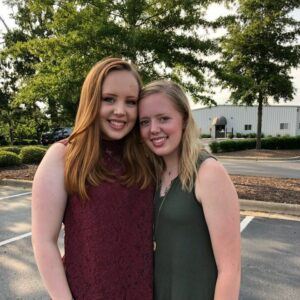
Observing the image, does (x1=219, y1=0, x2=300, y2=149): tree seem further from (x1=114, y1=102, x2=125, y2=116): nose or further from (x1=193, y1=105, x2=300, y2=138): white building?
(x1=193, y1=105, x2=300, y2=138): white building

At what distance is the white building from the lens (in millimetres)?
55216

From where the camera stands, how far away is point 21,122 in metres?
24.4

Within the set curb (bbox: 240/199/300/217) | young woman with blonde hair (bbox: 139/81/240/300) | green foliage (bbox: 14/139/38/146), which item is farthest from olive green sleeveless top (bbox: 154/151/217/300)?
green foliage (bbox: 14/139/38/146)

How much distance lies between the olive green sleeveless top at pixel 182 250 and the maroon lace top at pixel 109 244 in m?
0.06

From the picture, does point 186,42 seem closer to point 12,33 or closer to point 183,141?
A: point 183,141

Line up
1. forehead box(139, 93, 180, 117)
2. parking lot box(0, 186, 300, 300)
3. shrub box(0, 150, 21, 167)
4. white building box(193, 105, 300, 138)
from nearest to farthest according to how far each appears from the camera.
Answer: forehead box(139, 93, 180, 117)
parking lot box(0, 186, 300, 300)
shrub box(0, 150, 21, 167)
white building box(193, 105, 300, 138)

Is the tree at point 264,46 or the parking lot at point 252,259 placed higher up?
the tree at point 264,46

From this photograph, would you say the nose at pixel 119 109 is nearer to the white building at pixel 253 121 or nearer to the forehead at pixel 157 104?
the forehead at pixel 157 104

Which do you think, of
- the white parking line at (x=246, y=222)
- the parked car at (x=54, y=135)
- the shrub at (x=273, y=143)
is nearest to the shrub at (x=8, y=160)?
the white parking line at (x=246, y=222)

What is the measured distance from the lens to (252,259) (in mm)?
4930

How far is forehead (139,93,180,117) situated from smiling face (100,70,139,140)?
0.06 m

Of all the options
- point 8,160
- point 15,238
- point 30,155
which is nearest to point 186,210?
point 15,238

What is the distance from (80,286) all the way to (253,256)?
3878 mm

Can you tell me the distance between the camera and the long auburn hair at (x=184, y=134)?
169cm
